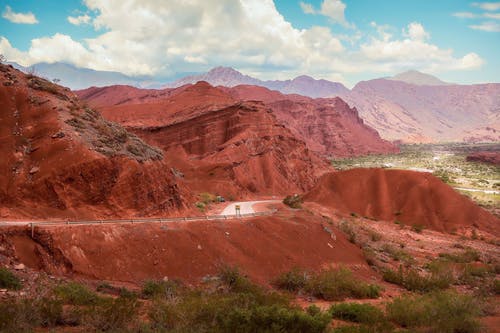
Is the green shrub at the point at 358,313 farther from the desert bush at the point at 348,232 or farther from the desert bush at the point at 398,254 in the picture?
the desert bush at the point at 398,254

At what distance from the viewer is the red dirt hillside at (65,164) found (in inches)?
703

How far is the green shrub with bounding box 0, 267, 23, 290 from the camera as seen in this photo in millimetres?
11289

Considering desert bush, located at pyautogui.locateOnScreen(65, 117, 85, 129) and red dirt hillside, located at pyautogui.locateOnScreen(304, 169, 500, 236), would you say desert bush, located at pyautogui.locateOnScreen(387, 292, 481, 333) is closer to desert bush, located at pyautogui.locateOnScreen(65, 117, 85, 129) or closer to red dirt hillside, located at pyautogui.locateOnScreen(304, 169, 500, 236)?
desert bush, located at pyautogui.locateOnScreen(65, 117, 85, 129)

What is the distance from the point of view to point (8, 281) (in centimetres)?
1138

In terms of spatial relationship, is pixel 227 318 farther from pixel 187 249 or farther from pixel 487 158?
pixel 487 158

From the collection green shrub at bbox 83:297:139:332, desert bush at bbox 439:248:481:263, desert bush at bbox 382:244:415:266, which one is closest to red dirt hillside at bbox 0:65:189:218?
green shrub at bbox 83:297:139:332

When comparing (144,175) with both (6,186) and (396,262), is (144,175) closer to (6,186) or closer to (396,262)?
(6,186)

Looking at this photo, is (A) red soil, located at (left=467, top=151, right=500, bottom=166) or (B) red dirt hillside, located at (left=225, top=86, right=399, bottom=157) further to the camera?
(B) red dirt hillside, located at (left=225, top=86, right=399, bottom=157)

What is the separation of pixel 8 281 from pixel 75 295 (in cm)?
190

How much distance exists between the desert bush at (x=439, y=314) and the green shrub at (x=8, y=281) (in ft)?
35.1

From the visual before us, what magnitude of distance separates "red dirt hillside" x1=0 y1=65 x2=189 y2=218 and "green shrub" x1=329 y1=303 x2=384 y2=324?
36.1 ft

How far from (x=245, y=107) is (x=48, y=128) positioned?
37.8 m

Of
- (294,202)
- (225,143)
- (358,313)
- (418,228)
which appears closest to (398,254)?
(418,228)

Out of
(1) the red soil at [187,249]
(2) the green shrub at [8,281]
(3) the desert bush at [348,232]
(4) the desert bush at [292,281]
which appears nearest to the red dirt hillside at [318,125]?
(3) the desert bush at [348,232]
